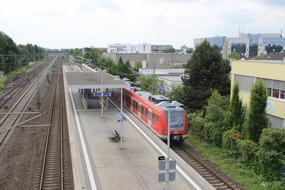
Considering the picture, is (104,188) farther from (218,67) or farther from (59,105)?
(59,105)

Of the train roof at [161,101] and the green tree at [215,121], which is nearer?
the green tree at [215,121]

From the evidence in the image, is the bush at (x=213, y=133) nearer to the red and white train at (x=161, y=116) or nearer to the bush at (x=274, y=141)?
the red and white train at (x=161, y=116)

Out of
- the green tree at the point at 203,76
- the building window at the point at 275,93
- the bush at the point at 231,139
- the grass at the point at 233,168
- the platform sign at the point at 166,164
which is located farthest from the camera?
the green tree at the point at 203,76

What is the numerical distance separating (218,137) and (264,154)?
588 centimetres

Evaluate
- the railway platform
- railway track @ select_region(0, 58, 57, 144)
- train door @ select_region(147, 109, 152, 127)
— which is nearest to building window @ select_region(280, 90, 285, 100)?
the railway platform

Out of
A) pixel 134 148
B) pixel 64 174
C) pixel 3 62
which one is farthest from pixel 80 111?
pixel 3 62

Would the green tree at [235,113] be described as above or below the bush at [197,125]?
above

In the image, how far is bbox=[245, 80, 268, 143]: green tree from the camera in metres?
20.9

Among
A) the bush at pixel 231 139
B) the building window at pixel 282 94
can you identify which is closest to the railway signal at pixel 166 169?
the bush at pixel 231 139

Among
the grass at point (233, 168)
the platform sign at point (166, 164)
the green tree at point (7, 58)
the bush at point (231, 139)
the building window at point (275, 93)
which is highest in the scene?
the green tree at point (7, 58)

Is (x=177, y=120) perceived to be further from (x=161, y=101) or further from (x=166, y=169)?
(x=166, y=169)

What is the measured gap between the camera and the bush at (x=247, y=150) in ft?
66.1

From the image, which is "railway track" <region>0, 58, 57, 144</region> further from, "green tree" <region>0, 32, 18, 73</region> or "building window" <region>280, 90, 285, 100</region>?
"green tree" <region>0, 32, 18, 73</region>

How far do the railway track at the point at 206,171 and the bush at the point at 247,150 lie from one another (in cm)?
195
